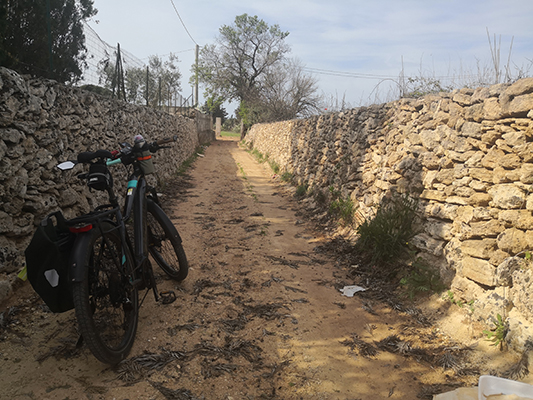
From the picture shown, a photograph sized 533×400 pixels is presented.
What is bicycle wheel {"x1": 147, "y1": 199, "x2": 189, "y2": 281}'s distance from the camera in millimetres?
3576

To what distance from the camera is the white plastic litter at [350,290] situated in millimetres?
4039

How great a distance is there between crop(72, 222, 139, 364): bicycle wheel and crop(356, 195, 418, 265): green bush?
307cm

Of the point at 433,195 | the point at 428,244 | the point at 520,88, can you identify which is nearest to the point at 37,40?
the point at 433,195

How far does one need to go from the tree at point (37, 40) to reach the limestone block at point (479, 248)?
661cm

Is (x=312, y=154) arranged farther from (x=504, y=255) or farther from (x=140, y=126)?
(x=504, y=255)

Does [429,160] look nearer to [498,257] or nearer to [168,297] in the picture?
[498,257]

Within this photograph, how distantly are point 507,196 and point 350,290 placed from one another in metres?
1.88

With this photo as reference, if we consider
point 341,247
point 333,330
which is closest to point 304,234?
point 341,247

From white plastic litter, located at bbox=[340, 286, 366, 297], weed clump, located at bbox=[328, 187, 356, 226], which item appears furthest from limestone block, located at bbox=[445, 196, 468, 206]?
weed clump, located at bbox=[328, 187, 356, 226]

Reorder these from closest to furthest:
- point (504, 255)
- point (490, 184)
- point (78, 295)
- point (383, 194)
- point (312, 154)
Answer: point (78, 295), point (504, 255), point (490, 184), point (383, 194), point (312, 154)

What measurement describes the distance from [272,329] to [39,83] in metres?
3.53

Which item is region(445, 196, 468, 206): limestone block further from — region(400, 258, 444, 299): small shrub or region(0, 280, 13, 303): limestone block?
region(0, 280, 13, 303): limestone block

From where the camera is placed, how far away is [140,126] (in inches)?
323

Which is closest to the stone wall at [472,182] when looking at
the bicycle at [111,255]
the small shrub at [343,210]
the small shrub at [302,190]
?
the small shrub at [343,210]
